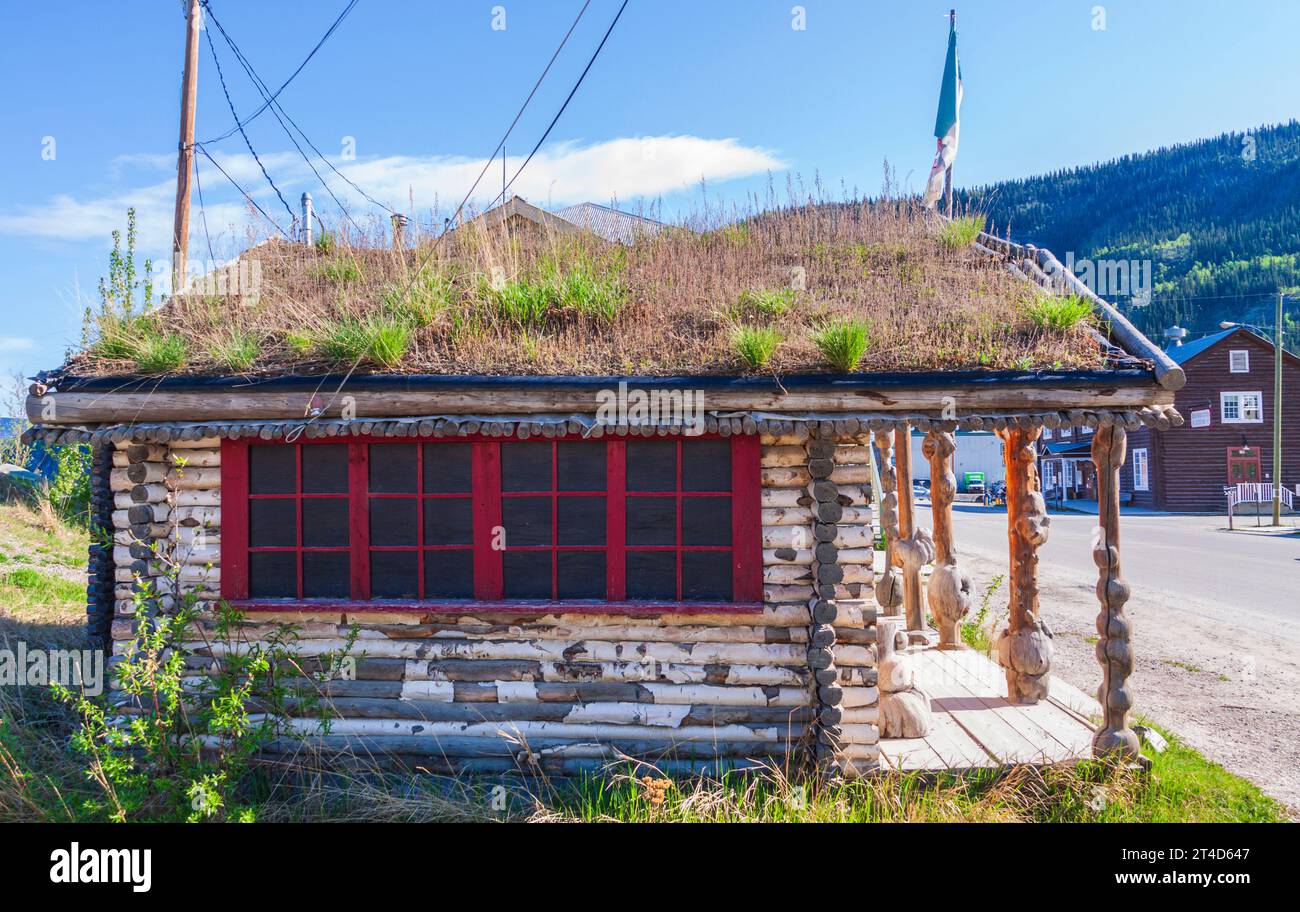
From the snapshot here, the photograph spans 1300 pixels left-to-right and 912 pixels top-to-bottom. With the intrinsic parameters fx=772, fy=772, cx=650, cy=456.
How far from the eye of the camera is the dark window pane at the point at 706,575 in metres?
6.09

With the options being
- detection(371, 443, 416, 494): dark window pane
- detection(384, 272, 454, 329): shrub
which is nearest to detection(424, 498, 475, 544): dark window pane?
detection(371, 443, 416, 494): dark window pane

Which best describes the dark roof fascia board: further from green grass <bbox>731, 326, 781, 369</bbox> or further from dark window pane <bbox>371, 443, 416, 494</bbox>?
dark window pane <bbox>371, 443, 416, 494</bbox>

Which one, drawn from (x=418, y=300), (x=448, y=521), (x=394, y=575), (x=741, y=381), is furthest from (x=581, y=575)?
(x=418, y=300)

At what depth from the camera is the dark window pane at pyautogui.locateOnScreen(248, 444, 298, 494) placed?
251 inches

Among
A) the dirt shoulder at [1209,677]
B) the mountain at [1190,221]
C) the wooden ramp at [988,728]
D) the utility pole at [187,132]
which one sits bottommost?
the dirt shoulder at [1209,677]

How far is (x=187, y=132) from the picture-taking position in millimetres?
11891

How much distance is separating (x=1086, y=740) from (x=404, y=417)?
249 inches

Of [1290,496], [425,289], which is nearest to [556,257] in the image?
[425,289]

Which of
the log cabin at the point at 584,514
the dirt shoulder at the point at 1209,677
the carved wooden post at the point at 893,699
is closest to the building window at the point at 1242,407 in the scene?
the dirt shoulder at the point at 1209,677

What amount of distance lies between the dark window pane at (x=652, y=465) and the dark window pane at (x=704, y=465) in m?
0.09

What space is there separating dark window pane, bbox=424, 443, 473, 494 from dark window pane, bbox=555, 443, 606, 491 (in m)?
0.78

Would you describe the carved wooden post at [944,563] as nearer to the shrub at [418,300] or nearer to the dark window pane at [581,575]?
the dark window pane at [581,575]

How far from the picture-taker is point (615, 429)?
5930 mm

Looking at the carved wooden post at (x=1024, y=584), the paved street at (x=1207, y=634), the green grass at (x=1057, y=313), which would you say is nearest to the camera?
the green grass at (x=1057, y=313)
